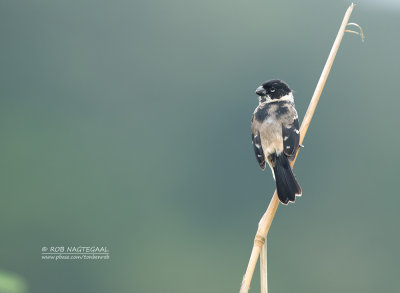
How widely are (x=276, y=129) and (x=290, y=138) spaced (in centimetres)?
20

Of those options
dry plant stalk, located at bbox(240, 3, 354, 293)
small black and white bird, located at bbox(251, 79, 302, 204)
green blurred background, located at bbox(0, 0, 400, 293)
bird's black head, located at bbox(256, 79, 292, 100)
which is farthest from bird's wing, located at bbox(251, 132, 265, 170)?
green blurred background, located at bbox(0, 0, 400, 293)

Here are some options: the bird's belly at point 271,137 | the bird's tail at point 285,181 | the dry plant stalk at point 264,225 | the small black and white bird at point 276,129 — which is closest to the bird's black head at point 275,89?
the small black and white bird at point 276,129

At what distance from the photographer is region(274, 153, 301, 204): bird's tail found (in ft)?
8.76

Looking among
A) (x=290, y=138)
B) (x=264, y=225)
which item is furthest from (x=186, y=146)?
(x=264, y=225)

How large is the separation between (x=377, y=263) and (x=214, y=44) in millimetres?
32503

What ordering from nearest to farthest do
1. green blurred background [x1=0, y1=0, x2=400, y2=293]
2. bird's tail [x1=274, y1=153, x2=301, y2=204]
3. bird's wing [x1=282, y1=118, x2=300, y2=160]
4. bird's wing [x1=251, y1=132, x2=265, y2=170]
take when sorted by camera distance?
bird's tail [x1=274, y1=153, x2=301, y2=204] → bird's wing [x1=282, y1=118, x2=300, y2=160] → bird's wing [x1=251, y1=132, x2=265, y2=170] → green blurred background [x1=0, y1=0, x2=400, y2=293]

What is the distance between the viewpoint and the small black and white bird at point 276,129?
11.5 ft

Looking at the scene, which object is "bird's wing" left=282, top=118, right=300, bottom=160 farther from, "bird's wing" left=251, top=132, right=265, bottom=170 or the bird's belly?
"bird's wing" left=251, top=132, right=265, bottom=170

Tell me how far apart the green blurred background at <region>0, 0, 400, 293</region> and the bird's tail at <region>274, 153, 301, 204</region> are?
3544 cm

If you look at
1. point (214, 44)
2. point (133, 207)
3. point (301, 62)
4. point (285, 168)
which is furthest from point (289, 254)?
point (285, 168)

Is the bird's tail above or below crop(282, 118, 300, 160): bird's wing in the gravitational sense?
below

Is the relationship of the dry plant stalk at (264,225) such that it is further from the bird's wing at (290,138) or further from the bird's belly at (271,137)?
the bird's belly at (271,137)

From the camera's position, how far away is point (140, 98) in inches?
2387

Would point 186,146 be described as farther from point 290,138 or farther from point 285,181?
point 285,181
